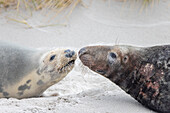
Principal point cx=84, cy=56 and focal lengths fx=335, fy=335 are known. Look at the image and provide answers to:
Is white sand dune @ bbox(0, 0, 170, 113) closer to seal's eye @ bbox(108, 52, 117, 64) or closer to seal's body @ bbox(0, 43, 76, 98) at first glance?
seal's body @ bbox(0, 43, 76, 98)

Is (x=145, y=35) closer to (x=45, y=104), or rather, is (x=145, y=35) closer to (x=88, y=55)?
(x=88, y=55)

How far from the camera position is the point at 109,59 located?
3.02 meters

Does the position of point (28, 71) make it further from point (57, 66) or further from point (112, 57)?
point (112, 57)

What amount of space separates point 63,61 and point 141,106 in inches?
39.6

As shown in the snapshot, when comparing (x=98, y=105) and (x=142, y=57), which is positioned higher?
(x=142, y=57)

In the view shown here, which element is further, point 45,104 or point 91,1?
point 91,1

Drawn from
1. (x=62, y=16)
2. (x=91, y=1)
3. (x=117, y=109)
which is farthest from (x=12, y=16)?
(x=117, y=109)

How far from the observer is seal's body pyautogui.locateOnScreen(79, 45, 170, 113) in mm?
2830

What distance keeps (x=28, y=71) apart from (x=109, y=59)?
973mm

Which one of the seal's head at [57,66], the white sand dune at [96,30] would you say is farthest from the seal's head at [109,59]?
the white sand dune at [96,30]

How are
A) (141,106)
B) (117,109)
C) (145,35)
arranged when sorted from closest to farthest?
(117,109), (141,106), (145,35)

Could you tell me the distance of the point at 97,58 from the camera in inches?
117

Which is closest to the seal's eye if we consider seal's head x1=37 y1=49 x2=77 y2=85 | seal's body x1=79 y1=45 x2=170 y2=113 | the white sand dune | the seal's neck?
seal's body x1=79 y1=45 x2=170 y2=113

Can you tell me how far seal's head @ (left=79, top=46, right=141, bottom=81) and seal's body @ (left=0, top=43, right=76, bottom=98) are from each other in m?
0.55
